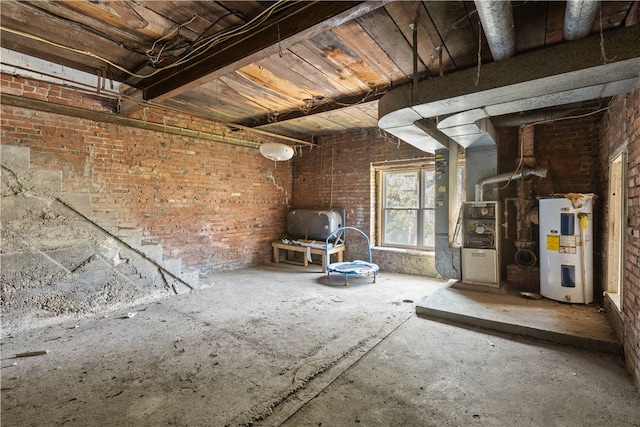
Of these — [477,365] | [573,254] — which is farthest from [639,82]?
[477,365]

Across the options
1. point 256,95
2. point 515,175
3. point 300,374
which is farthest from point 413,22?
point 300,374

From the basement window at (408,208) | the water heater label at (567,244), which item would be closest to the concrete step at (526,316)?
the water heater label at (567,244)

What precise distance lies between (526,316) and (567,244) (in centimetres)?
114

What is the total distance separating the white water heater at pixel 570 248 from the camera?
12.0 feet

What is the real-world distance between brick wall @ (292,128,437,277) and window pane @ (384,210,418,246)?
0.91ft

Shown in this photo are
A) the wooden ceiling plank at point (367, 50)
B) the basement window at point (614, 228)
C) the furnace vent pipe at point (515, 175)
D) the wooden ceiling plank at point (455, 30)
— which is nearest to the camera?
the wooden ceiling plank at point (455, 30)

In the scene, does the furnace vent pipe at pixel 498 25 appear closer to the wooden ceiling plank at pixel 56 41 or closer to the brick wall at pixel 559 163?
the brick wall at pixel 559 163

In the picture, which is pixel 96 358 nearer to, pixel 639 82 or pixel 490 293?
pixel 490 293

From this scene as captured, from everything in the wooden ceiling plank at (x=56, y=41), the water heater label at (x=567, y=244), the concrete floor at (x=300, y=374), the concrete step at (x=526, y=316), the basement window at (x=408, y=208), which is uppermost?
the wooden ceiling plank at (x=56, y=41)

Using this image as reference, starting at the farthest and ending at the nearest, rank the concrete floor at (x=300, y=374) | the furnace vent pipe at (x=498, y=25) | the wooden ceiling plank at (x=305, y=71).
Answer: the wooden ceiling plank at (x=305, y=71), the concrete floor at (x=300, y=374), the furnace vent pipe at (x=498, y=25)

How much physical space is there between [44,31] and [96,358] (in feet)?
9.54

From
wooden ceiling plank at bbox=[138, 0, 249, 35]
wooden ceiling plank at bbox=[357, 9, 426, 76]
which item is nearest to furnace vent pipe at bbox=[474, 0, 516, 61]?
wooden ceiling plank at bbox=[357, 9, 426, 76]

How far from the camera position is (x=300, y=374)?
7.90 ft

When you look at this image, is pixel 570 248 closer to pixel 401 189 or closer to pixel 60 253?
pixel 401 189
